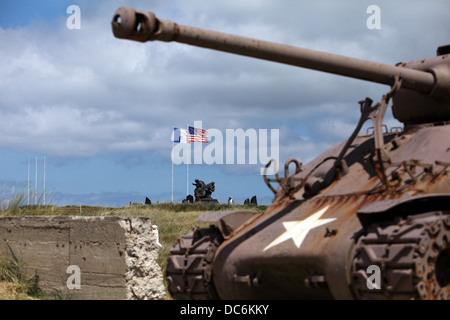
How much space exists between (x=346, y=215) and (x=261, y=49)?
192 centimetres

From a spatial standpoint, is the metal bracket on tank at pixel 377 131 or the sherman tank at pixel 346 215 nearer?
the sherman tank at pixel 346 215

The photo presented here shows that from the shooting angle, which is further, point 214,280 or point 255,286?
point 214,280

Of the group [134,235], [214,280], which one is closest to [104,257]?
[134,235]

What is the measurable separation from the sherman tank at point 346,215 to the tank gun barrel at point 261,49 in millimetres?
12

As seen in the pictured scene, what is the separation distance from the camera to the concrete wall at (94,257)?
10719 mm

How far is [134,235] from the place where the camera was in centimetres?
1076

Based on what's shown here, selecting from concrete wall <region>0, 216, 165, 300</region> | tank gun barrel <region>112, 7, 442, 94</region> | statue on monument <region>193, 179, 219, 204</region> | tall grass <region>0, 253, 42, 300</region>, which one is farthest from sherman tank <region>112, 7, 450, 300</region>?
statue on monument <region>193, 179, 219, 204</region>

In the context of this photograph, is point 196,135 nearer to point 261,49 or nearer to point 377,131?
point 377,131

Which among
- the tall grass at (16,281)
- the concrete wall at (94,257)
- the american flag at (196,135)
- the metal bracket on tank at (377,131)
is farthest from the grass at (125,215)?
the metal bracket on tank at (377,131)

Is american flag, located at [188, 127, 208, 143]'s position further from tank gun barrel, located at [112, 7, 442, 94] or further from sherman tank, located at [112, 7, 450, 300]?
tank gun barrel, located at [112, 7, 442, 94]

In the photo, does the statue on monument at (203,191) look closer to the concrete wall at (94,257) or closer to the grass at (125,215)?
the grass at (125,215)

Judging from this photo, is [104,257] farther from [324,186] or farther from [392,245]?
[392,245]
